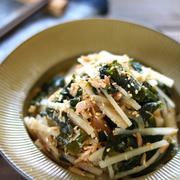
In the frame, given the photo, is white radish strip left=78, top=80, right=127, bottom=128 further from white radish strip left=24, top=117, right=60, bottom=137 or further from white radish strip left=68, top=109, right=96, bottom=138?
white radish strip left=24, top=117, right=60, bottom=137

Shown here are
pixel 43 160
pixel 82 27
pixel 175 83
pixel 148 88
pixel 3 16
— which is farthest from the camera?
pixel 3 16

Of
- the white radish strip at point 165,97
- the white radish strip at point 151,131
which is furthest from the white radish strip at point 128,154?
the white radish strip at point 165,97

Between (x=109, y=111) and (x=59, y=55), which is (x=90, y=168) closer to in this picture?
(x=109, y=111)

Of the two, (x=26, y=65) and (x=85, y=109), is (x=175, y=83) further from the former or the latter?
(x=26, y=65)

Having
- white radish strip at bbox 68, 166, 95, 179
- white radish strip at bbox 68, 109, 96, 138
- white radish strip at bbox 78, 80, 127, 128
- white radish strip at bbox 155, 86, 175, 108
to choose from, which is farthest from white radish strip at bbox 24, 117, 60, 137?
white radish strip at bbox 155, 86, 175, 108

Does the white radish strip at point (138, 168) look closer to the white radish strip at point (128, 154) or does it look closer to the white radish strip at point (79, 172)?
the white radish strip at point (128, 154)

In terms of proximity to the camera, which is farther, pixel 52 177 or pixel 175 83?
pixel 175 83

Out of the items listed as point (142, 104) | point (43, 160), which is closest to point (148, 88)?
point (142, 104)
